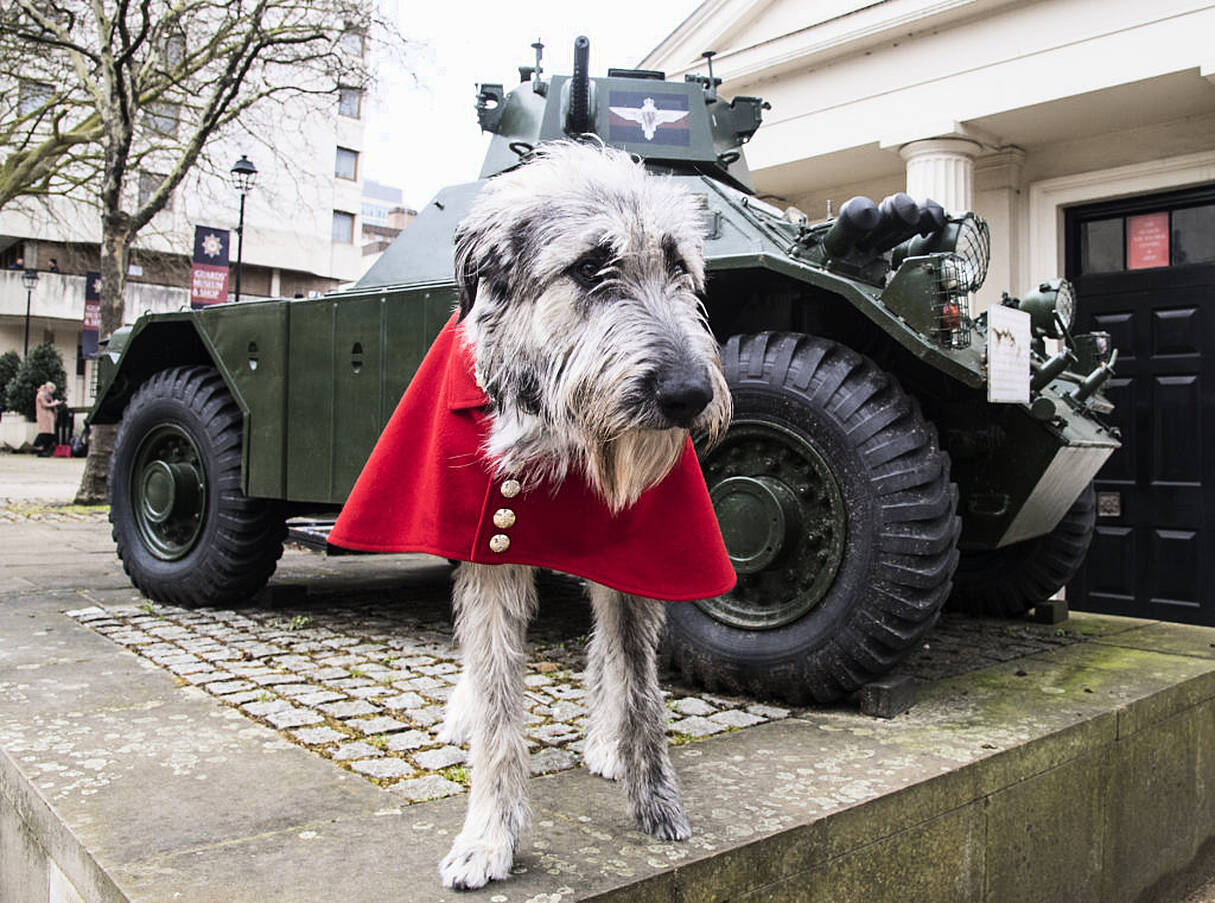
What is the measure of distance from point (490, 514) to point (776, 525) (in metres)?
1.63

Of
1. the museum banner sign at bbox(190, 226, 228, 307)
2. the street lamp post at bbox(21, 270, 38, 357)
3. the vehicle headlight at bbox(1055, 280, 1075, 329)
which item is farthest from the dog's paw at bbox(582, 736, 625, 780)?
the street lamp post at bbox(21, 270, 38, 357)

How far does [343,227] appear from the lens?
4784 centimetres

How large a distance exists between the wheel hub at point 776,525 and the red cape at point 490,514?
1.15 metres

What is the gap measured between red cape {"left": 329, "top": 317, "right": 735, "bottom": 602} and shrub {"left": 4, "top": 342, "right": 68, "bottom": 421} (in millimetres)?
31460

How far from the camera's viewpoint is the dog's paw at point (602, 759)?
9.78 feet

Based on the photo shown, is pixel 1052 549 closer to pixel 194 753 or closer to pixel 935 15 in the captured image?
pixel 194 753

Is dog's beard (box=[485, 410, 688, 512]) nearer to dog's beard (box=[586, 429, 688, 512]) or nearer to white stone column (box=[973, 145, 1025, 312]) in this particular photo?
dog's beard (box=[586, 429, 688, 512])

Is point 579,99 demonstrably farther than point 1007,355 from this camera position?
Yes

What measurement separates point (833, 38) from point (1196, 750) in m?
6.59

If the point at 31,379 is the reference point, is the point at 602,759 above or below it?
below

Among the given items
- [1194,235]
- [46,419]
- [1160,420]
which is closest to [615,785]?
[1160,420]

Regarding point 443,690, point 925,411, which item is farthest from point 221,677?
point 925,411

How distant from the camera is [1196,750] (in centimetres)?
436

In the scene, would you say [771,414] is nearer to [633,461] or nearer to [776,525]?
[776,525]
